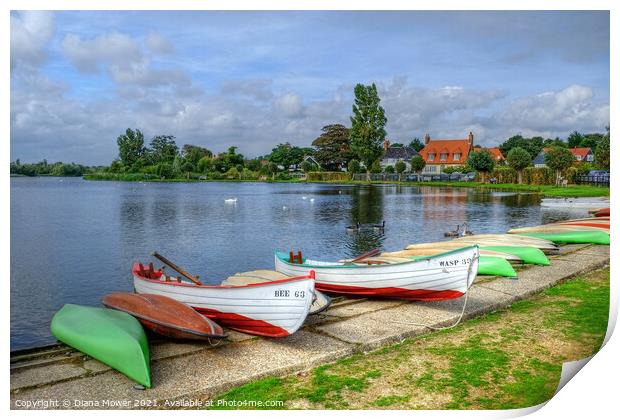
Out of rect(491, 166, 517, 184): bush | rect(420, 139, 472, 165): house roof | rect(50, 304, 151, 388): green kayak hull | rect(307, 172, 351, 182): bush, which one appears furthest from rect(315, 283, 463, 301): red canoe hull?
rect(420, 139, 472, 165): house roof

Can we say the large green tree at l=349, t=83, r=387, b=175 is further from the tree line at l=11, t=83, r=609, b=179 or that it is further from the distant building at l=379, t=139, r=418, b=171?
the distant building at l=379, t=139, r=418, b=171

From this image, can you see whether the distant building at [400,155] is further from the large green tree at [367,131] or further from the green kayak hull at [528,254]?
the green kayak hull at [528,254]

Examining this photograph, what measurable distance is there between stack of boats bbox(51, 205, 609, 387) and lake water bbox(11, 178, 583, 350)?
2060mm

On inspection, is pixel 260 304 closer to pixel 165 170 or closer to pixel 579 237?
pixel 165 170

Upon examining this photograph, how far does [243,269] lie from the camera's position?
47.4 ft

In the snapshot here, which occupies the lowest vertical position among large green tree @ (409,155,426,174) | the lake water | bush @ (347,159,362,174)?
the lake water

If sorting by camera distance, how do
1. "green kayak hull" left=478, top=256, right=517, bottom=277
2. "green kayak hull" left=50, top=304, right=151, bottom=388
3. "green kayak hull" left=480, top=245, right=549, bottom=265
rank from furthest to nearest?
"green kayak hull" left=480, top=245, right=549, bottom=265, "green kayak hull" left=478, top=256, right=517, bottom=277, "green kayak hull" left=50, top=304, right=151, bottom=388

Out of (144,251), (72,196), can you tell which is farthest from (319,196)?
(144,251)

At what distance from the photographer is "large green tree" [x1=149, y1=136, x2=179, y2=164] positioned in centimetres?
977

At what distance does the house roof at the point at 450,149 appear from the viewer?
55956 millimetres

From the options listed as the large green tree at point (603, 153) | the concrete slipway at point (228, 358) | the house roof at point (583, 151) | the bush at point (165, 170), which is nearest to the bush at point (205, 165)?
the bush at point (165, 170)

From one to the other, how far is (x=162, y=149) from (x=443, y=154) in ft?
180

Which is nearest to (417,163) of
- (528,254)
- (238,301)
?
(528,254)

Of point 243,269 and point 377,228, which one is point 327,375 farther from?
point 377,228
